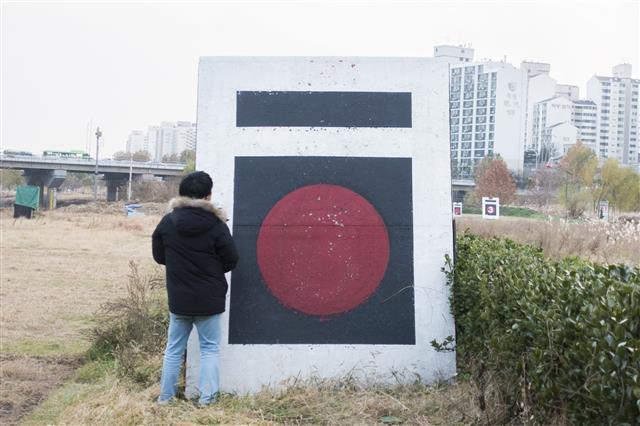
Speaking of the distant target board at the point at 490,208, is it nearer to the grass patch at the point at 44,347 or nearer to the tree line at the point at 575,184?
the tree line at the point at 575,184

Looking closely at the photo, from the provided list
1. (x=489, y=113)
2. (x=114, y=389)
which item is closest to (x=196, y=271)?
(x=114, y=389)

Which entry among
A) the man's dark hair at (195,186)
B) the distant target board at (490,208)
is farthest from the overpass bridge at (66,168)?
the man's dark hair at (195,186)

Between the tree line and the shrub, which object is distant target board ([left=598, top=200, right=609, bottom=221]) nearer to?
the tree line

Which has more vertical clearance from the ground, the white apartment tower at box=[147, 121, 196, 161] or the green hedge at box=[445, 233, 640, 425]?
the white apartment tower at box=[147, 121, 196, 161]

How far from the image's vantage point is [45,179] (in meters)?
84.9

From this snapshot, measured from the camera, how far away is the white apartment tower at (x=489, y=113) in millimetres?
104250

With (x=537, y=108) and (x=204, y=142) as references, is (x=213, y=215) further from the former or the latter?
(x=537, y=108)

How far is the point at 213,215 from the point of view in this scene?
5707 millimetres

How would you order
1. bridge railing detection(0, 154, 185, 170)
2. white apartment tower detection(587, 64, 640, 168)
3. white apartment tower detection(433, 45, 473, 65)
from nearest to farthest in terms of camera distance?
bridge railing detection(0, 154, 185, 170), white apartment tower detection(433, 45, 473, 65), white apartment tower detection(587, 64, 640, 168)

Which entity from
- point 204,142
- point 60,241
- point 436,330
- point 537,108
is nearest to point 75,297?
point 204,142

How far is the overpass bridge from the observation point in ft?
261

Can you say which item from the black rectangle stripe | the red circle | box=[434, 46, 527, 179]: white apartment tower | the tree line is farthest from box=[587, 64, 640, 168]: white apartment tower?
the red circle

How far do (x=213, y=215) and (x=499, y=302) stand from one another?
87.7 inches

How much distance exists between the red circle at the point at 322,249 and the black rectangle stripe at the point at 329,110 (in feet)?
1.99
